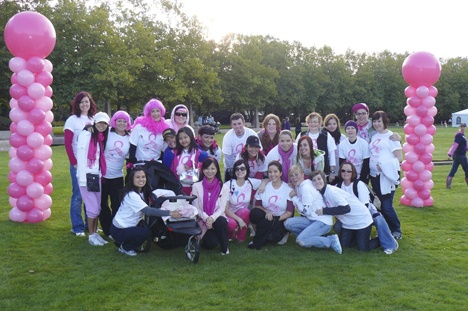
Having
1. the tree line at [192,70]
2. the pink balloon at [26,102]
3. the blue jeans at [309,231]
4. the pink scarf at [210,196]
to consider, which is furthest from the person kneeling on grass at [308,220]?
the tree line at [192,70]

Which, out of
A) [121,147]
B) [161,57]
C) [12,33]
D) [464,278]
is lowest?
[464,278]

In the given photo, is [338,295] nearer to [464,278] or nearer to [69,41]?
[464,278]

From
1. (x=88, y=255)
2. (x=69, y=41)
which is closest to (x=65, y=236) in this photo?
(x=88, y=255)

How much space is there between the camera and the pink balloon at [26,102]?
661cm

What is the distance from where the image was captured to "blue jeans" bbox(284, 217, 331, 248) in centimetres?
543

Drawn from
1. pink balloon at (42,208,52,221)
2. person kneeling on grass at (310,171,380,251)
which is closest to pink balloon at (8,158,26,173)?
pink balloon at (42,208,52,221)

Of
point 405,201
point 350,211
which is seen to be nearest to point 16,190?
point 350,211

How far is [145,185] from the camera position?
5.33m

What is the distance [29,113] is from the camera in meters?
6.67

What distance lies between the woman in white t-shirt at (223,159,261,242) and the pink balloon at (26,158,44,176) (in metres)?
3.13

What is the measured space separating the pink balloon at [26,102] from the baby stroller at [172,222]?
253cm

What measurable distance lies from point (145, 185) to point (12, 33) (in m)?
3.37

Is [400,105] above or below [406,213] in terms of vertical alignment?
above

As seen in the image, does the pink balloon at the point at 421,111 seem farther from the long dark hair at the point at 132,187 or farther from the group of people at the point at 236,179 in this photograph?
the long dark hair at the point at 132,187
